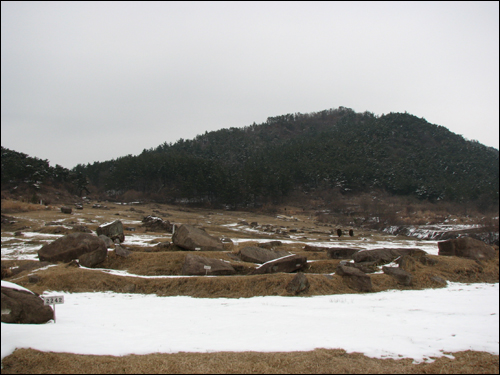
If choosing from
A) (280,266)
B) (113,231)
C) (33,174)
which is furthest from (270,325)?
(33,174)

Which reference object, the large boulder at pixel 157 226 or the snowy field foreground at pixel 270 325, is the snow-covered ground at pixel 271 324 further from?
the large boulder at pixel 157 226

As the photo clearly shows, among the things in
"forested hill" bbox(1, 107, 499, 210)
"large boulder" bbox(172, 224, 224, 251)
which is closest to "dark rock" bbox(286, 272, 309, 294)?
"large boulder" bbox(172, 224, 224, 251)

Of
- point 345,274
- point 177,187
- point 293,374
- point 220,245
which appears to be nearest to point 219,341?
point 293,374

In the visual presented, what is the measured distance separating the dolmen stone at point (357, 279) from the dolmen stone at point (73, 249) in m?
11.9

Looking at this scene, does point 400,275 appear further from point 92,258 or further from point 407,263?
→ point 92,258

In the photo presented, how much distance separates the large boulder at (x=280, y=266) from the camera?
584 inches

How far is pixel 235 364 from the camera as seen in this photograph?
220 inches

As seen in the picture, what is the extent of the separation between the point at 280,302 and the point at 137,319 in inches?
183

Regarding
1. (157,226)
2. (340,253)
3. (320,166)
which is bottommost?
(157,226)

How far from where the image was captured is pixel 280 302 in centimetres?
1116

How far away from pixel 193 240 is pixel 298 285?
28.5 feet

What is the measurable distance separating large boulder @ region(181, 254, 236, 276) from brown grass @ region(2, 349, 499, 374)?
872 cm

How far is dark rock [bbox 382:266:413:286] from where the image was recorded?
45.4 ft

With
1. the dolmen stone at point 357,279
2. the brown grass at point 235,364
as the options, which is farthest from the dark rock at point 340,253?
the brown grass at point 235,364
